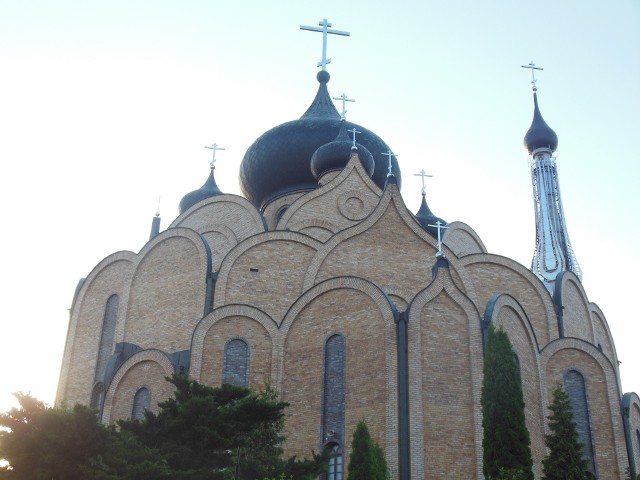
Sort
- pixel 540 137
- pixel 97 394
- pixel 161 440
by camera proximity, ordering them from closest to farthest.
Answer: pixel 161 440 → pixel 97 394 → pixel 540 137

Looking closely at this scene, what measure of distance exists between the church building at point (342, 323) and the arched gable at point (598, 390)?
3cm

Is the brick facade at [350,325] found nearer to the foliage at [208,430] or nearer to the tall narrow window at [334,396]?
the tall narrow window at [334,396]

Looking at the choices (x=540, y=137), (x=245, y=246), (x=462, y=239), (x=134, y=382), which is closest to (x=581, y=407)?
(x=462, y=239)

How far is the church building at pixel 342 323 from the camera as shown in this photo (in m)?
15.1

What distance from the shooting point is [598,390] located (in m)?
17.3

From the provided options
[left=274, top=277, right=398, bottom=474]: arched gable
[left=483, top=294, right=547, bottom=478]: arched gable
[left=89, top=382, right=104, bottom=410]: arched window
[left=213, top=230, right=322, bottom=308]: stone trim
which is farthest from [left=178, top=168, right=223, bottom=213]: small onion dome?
[left=483, top=294, right=547, bottom=478]: arched gable

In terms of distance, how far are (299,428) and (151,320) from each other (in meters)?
4.95

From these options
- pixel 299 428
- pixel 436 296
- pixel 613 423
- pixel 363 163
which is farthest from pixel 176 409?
pixel 363 163

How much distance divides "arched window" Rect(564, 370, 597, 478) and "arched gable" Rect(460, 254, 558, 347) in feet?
5.26

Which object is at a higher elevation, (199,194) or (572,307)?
(199,194)

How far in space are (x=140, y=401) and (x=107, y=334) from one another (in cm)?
340

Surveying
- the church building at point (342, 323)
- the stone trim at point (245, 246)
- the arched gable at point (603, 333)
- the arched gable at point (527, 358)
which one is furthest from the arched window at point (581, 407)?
the stone trim at point (245, 246)

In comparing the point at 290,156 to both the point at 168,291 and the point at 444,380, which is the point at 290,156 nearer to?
the point at 168,291

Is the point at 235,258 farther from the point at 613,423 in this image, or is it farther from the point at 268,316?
the point at 613,423
